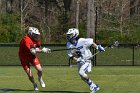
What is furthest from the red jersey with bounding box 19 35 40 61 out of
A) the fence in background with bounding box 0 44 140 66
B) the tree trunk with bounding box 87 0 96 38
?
the tree trunk with bounding box 87 0 96 38

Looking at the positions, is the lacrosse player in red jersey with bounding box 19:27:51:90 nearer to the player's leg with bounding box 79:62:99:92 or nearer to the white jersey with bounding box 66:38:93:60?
the white jersey with bounding box 66:38:93:60

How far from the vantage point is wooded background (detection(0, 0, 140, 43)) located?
34.3 m

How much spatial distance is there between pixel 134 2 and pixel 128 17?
6.14 metres

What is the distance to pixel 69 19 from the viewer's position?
38344 millimetres

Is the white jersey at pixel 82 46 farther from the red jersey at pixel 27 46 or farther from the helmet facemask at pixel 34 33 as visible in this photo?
the red jersey at pixel 27 46

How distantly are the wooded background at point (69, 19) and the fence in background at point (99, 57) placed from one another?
1.66 meters

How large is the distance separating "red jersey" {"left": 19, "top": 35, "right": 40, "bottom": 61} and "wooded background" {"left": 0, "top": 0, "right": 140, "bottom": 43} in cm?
1492

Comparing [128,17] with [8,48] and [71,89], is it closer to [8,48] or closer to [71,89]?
[8,48]

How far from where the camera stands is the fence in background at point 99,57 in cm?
2815

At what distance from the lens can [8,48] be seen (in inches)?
1116

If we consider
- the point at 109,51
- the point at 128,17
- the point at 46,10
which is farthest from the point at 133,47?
the point at 46,10

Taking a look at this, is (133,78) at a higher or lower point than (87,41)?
lower

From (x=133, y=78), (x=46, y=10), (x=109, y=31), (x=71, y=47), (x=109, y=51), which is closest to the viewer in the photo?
(x=71, y=47)

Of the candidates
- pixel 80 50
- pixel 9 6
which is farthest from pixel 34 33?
pixel 9 6
